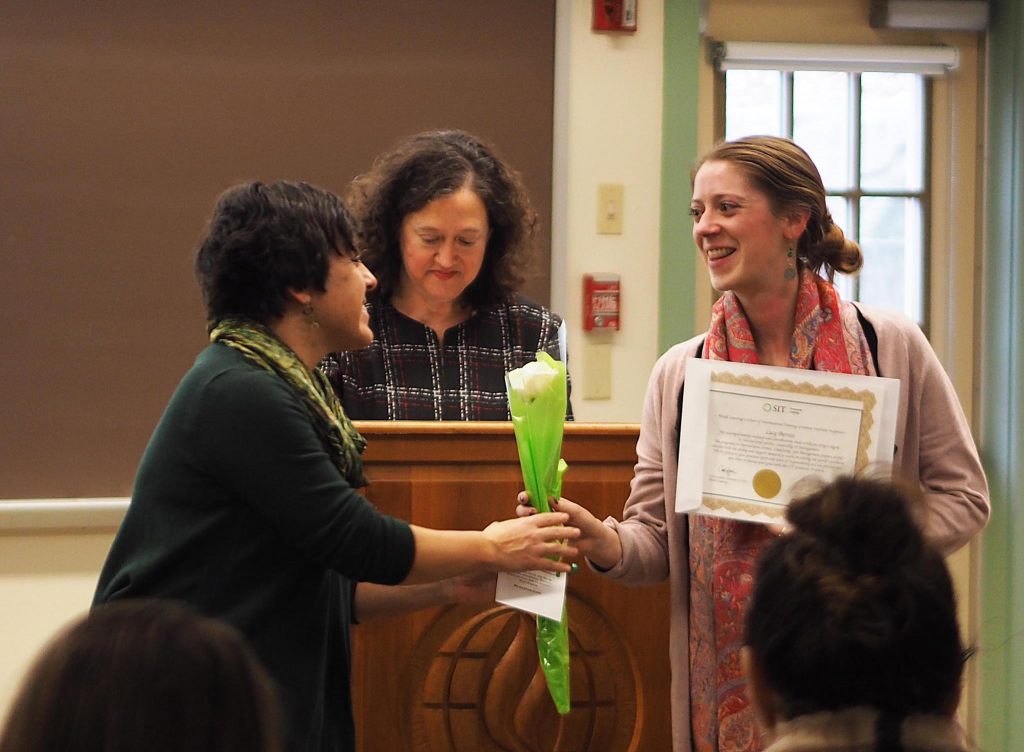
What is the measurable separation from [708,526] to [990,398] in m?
2.41

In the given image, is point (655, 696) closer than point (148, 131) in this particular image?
Yes

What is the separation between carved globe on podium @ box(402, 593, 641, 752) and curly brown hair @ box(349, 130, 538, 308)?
0.80 meters

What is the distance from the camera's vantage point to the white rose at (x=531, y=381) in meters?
1.71

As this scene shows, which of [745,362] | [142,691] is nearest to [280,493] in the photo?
[142,691]

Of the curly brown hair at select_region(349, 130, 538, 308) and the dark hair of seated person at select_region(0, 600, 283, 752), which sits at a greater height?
the curly brown hair at select_region(349, 130, 538, 308)

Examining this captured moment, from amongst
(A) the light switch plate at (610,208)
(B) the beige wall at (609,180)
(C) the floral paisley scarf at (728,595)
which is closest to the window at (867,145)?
(B) the beige wall at (609,180)

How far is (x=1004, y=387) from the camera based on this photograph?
3.81 metres

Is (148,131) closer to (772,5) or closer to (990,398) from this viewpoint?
(772,5)

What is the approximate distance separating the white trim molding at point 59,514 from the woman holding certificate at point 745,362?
6.99 ft

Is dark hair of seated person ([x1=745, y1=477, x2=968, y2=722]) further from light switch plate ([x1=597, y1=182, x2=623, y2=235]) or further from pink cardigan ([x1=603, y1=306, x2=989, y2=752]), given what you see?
light switch plate ([x1=597, y1=182, x2=623, y2=235])

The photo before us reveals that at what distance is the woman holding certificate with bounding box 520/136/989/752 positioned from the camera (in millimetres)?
1796

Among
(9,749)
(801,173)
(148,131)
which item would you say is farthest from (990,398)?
(9,749)

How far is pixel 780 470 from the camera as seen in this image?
5.71ft

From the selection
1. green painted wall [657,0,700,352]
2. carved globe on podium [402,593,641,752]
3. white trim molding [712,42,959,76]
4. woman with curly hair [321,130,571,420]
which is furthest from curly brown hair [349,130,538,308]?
white trim molding [712,42,959,76]
